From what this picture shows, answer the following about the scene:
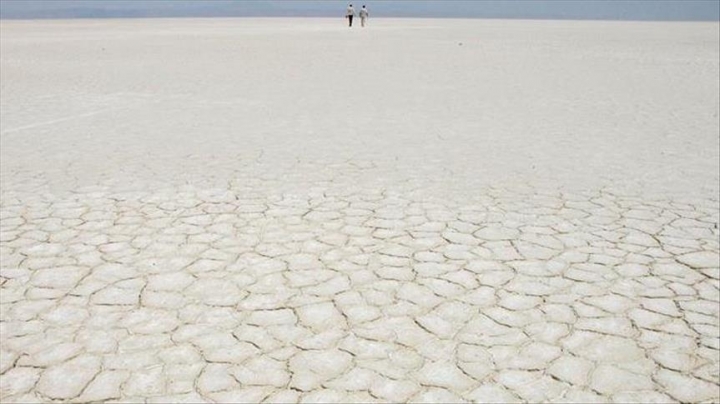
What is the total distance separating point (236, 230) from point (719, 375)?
2.94 metres

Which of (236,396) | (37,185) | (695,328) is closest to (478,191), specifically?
(695,328)

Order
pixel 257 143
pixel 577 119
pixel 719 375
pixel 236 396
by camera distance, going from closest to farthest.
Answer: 1. pixel 236 396
2. pixel 719 375
3. pixel 257 143
4. pixel 577 119

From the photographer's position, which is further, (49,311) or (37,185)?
(37,185)

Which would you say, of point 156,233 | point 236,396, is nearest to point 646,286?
point 236,396

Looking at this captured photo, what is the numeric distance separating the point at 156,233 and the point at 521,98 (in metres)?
8.08

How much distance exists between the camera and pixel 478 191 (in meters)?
5.28

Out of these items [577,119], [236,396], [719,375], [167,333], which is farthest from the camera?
[577,119]

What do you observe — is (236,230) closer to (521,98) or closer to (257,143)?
(257,143)

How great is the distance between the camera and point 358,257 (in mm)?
3846

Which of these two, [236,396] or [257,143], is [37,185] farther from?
[236,396]

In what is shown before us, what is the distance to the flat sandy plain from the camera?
265cm

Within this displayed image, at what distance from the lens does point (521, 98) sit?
1086cm

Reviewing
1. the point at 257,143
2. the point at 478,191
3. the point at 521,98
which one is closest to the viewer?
the point at 478,191

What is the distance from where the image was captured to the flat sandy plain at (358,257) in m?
2.65
